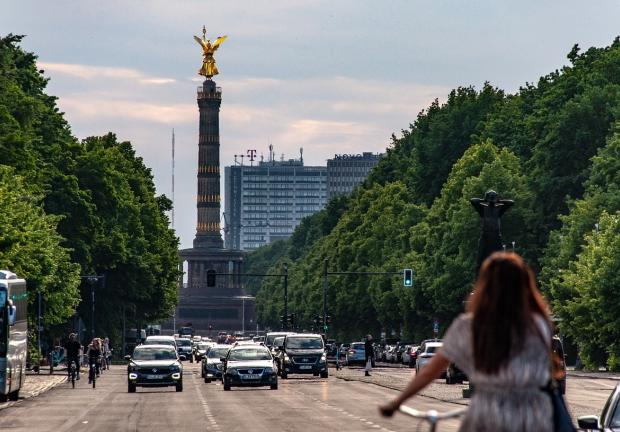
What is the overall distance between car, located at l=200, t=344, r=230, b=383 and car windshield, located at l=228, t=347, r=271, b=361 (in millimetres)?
8584

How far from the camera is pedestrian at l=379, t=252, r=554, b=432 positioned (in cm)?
819

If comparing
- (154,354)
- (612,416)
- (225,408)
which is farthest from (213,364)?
(612,416)

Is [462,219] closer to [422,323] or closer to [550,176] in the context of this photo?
[550,176]

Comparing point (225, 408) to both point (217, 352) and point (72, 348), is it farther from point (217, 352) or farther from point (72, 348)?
point (217, 352)

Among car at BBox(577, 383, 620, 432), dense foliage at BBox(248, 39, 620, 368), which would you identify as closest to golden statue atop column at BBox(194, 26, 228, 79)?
dense foliage at BBox(248, 39, 620, 368)

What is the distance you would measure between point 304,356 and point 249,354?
1184 cm

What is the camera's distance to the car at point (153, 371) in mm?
51438

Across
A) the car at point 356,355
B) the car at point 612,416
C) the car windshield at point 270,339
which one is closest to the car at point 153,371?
the car windshield at point 270,339

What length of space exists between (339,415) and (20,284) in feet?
36.9

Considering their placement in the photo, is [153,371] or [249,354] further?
[249,354]

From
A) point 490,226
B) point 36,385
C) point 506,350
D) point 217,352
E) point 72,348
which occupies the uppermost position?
point 490,226

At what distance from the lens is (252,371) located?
5200 cm

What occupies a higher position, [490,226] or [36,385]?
[490,226]

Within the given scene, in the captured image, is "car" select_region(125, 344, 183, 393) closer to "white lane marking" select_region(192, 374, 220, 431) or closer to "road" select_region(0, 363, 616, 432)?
"road" select_region(0, 363, 616, 432)
